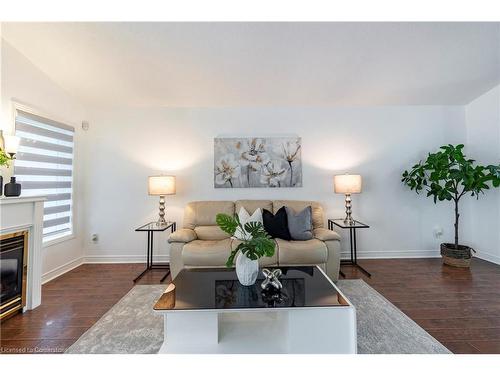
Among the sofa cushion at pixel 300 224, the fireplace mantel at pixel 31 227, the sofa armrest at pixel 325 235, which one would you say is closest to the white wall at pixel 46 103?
the fireplace mantel at pixel 31 227

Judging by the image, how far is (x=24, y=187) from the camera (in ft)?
8.12

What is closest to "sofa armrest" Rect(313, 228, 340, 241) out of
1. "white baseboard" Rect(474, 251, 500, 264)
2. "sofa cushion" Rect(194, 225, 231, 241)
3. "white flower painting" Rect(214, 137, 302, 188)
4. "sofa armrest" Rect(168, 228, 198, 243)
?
"white flower painting" Rect(214, 137, 302, 188)

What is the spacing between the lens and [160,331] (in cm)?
174

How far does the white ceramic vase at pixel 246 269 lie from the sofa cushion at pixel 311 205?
1.54m

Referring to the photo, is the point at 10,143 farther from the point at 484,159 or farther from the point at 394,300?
the point at 484,159

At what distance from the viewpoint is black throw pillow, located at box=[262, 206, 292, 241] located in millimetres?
2859

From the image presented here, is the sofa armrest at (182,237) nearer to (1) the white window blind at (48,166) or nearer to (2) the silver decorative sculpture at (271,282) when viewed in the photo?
(2) the silver decorative sculpture at (271,282)

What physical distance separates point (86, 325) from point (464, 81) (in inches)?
199

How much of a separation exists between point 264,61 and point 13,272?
3.16 m

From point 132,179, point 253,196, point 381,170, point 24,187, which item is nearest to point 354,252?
point 381,170

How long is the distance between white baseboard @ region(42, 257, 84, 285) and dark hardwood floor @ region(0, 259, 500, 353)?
0.27 feet

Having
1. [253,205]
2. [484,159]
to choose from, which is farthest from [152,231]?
[484,159]
